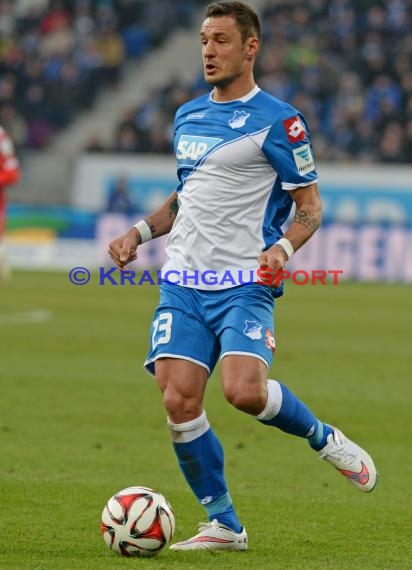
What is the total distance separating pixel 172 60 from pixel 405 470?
2576 centimetres

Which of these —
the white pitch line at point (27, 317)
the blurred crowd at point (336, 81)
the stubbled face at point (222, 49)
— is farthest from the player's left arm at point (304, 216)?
the blurred crowd at point (336, 81)

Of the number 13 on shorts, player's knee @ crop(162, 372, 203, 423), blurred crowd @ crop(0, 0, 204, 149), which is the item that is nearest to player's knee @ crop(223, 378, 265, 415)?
player's knee @ crop(162, 372, 203, 423)

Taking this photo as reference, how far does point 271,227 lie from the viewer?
5816 mm

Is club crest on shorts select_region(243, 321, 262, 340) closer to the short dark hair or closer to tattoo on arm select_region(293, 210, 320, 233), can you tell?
tattoo on arm select_region(293, 210, 320, 233)

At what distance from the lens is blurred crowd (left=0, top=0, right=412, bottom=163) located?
2678 centimetres

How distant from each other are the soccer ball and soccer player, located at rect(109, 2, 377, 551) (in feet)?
0.54

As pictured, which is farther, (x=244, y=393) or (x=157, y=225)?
(x=157, y=225)

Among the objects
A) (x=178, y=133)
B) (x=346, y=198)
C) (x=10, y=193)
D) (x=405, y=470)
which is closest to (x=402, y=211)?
(x=346, y=198)

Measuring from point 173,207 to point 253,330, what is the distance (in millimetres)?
924

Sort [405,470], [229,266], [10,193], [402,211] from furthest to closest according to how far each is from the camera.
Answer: [10,193] → [402,211] → [405,470] → [229,266]

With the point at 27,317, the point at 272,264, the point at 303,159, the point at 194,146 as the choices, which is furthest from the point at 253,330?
the point at 27,317

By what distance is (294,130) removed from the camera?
18.7ft

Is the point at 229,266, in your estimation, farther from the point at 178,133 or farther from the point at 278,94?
the point at 278,94
